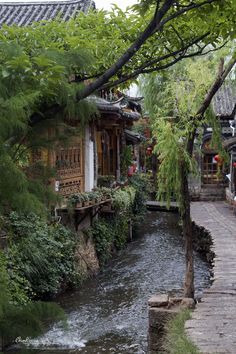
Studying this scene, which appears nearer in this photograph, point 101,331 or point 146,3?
point 146,3

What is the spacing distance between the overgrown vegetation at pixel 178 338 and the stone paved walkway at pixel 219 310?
0.35 feet

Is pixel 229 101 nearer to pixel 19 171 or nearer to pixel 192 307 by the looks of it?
pixel 192 307

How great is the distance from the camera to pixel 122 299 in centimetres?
1272

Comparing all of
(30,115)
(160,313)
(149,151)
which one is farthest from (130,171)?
(30,115)

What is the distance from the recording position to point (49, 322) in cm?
353

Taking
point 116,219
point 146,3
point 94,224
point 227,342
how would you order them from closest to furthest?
point 146,3
point 227,342
point 94,224
point 116,219

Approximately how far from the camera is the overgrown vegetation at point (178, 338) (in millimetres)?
6750

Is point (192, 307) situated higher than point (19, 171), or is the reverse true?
point (19, 171)

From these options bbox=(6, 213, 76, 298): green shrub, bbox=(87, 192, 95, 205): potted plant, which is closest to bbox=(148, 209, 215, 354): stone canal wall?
bbox=(6, 213, 76, 298): green shrub

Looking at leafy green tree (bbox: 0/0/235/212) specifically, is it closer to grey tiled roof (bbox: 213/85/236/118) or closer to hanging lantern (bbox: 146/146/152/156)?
grey tiled roof (bbox: 213/85/236/118)

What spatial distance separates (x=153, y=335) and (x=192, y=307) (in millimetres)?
821

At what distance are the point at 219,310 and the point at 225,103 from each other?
24937 mm

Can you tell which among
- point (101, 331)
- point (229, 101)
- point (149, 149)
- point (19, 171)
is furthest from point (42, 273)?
point (229, 101)

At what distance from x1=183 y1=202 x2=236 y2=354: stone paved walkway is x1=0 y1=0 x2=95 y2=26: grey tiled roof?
8558 millimetres
